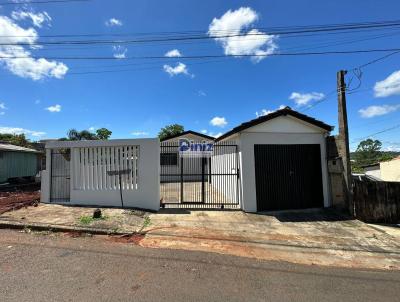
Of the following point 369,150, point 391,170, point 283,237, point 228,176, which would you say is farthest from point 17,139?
point 369,150

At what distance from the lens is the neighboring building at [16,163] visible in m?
19.2

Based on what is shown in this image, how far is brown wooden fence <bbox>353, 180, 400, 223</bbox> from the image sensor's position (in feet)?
29.8

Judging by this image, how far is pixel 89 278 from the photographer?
4523 millimetres

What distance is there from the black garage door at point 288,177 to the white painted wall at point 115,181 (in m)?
3.80

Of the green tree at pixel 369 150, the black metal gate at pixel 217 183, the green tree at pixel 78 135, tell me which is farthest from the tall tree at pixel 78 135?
the green tree at pixel 369 150

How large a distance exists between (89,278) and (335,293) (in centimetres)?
385

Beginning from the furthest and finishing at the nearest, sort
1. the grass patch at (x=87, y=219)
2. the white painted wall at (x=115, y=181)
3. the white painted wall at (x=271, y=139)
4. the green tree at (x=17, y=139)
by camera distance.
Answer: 1. the green tree at (x=17, y=139)
2. the white painted wall at (x=271, y=139)
3. the white painted wall at (x=115, y=181)
4. the grass patch at (x=87, y=219)

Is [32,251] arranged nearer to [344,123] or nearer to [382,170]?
[344,123]

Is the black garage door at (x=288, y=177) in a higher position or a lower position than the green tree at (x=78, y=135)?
lower

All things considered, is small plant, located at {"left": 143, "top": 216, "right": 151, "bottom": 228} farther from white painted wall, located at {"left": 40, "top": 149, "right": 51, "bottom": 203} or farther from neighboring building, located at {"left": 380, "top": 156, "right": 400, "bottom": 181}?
neighboring building, located at {"left": 380, "top": 156, "right": 400, "bottom": 181}

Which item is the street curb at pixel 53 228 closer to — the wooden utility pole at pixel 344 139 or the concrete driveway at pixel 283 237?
the concrete driveway at pixel 283 237

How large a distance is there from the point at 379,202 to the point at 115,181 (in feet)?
29.3

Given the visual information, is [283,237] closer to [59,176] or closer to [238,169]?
[238,169]

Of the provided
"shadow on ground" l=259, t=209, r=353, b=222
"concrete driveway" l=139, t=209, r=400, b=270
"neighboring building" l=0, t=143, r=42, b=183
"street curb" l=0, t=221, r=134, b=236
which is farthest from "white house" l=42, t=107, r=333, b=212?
"neighboring building" l=0, t=143, r=42, b=183
